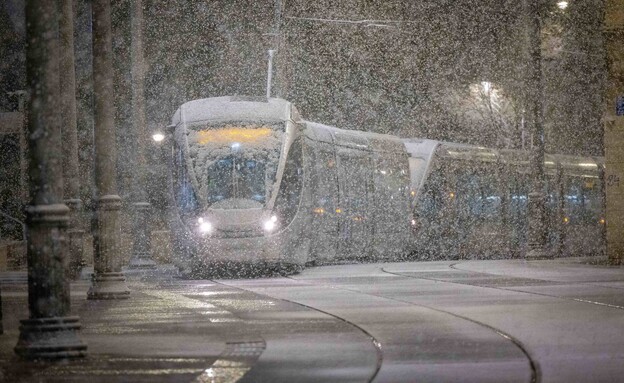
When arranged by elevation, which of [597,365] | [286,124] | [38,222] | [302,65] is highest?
[302,65]

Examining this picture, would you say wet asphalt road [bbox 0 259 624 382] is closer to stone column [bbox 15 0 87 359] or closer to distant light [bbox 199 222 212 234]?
stone column [bbox 15 0 87 359]

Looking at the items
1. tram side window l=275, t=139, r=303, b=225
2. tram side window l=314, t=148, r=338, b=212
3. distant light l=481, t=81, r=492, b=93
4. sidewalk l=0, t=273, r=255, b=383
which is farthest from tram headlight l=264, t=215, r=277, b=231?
distant light l=481, t=81, r=492, b=93

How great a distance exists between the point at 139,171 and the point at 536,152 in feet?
37.9

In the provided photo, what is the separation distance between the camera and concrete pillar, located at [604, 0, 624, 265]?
29375 mm

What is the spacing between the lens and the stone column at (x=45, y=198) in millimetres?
11672

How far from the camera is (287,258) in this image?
2723cm

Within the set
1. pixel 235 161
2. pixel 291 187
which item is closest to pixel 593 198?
pixel 291 187

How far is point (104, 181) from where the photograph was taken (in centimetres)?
2028

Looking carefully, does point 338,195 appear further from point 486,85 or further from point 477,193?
point 486,85

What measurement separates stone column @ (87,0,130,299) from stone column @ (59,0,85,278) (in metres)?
3.32

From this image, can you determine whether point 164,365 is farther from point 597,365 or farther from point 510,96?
point 510,96

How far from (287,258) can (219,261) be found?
4.89ft

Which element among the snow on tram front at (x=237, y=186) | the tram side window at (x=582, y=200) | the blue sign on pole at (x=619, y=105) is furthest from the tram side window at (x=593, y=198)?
the snow on tram front at (x=237, y=186)

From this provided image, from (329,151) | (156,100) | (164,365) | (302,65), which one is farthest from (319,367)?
(302,65)
